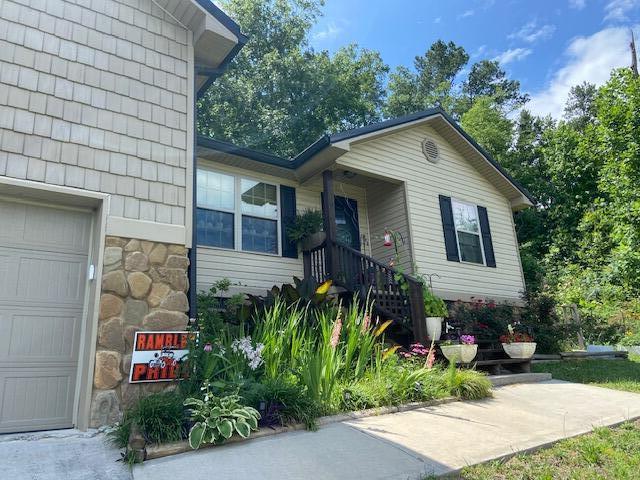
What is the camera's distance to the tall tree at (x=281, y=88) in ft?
63.3

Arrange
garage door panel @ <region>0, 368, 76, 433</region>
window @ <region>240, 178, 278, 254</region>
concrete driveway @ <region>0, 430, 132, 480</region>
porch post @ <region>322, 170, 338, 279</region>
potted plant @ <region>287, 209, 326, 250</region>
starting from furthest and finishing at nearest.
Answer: potted plant @ <region>287, 209, 326, 250</region> < window @ <region>240, 178, 278, 254</region> < porch post @ <region>322, 170, 338, 279</region> < garage door panel @ <region>0, 368, 76, 433</region> < concrete driveway @ <region>0, 430, 132, 480</region>

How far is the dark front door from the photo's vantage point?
32.8 ft

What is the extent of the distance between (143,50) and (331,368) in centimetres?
420

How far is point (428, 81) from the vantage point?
29.8m

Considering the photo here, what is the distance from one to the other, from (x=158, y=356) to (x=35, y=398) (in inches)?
42.3

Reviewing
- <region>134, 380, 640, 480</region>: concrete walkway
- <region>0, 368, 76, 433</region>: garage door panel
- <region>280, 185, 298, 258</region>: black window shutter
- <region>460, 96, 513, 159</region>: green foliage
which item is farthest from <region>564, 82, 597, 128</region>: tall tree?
<region>0, 368, 76, 433</region>: garage door panel

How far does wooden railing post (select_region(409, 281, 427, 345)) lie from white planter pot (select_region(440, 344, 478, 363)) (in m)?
0.34

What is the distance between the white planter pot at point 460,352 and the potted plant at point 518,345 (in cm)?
124

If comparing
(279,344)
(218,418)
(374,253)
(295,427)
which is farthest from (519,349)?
(218,418)

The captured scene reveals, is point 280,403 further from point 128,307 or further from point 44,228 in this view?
point 44,228

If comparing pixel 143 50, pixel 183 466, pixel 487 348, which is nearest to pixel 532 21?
pixel 487 348

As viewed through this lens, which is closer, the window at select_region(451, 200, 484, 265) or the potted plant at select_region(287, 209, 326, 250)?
the potted plant at select_region(287, 209, 326, 250)

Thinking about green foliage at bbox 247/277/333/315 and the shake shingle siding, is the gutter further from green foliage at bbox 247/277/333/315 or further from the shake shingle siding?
green foliage at bbox 247/277/333/315

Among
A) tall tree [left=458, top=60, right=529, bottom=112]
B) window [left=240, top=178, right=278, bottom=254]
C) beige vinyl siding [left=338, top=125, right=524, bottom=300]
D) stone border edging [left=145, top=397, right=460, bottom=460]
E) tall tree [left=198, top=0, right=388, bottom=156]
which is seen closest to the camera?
stone border edging [left=145, top=397, right=460, bottom=460]
